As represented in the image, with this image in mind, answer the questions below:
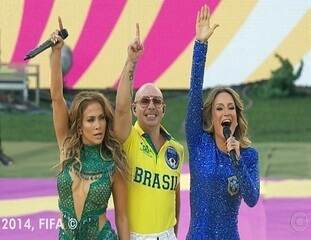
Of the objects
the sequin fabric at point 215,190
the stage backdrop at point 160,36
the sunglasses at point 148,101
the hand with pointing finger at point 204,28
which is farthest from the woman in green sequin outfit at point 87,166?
the stage backdrop at point 160,36

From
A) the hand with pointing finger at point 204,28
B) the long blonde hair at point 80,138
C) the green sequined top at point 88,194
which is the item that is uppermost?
the hand with pointing finger at point 204,28

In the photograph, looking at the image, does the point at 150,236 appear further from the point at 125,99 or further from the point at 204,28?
the point at 204,28

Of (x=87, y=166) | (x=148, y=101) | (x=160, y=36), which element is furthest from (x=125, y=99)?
(x=160, y=36)

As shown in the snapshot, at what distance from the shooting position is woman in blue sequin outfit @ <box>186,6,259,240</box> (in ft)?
7.55

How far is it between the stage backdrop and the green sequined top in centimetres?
360

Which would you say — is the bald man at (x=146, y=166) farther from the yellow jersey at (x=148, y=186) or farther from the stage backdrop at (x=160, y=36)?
the stage backdrop at (x=160, y=36)

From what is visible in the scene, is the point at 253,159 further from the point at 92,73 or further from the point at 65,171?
the point at 92,73

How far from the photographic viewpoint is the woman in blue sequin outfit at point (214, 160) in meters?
2.30

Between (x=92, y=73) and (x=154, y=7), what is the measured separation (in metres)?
0.73

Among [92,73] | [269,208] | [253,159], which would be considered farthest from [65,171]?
[92,73]

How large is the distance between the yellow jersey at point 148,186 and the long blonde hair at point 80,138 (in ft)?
0.16

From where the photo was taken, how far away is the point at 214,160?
2.32 m

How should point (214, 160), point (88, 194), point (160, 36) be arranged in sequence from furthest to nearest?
point (160, 36), point (214, 160), point (88, 194)

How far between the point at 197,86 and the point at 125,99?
0.86ft
